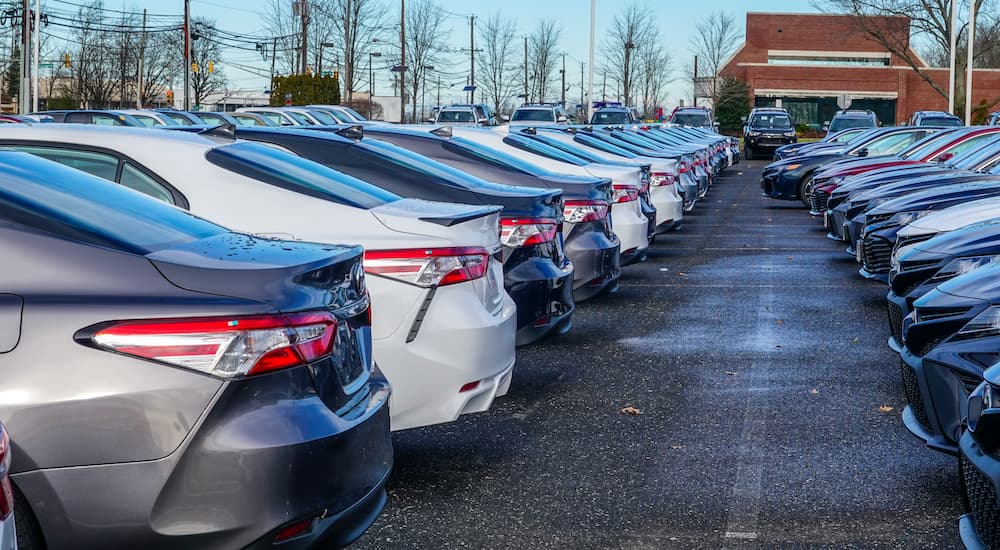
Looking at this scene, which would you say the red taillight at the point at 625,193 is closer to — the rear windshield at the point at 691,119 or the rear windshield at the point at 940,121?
the rear windshield at the point at 940,121

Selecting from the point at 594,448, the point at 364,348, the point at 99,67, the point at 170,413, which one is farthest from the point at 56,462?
the point at 99,67

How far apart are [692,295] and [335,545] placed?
29.1 feet

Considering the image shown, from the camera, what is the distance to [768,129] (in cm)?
5116

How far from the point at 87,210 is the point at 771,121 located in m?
49.0

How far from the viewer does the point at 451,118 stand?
157 feet

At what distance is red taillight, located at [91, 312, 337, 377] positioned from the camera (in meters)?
3.46

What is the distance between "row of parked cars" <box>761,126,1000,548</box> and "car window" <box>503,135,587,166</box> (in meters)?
2.84

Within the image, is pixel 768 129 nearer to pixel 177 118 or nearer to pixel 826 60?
pixel 177 118

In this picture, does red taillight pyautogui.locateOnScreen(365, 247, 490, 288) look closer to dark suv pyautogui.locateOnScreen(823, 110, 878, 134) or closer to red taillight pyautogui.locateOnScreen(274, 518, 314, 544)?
red taillight pyautogui.locateOnScreen(274, 518, 314, 544)

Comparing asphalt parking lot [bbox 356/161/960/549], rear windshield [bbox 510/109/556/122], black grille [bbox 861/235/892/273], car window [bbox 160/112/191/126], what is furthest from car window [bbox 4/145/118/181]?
rear windshield [bbox 510/109/556/122]

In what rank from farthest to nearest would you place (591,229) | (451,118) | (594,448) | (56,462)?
(451,118) < (591,229) < (594,448) < (56,462)

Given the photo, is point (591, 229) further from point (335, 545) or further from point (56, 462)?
point (56, 462)

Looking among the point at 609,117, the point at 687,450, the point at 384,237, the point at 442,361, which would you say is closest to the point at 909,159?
the point at 687,450

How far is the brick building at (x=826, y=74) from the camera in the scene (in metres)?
95.1
